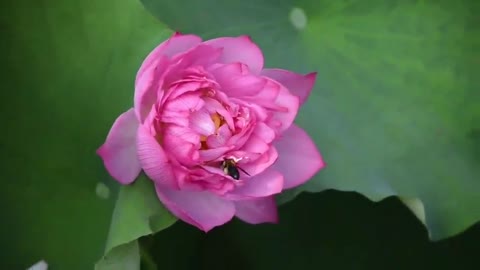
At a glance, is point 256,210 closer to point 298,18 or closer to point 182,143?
point 182,143

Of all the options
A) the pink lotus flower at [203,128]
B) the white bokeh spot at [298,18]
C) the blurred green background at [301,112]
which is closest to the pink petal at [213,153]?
the pink lotus flower at [203,128]

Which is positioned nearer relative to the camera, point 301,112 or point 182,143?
point 182,143

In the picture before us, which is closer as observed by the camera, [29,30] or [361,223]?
[29,30]

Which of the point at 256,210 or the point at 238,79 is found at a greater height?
the point at 238,79

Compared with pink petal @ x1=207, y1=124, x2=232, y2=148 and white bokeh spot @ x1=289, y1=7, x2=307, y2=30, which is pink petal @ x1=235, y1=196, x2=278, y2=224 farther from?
white bokeh spot @ x1=289, y1=7, x2=307, y2=30

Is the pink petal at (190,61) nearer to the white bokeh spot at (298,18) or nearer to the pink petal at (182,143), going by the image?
the pink petal at (182,143)

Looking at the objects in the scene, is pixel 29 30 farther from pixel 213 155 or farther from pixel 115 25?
pixel 213 155

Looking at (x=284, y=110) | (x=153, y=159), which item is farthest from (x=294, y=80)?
(x=153, y=159)

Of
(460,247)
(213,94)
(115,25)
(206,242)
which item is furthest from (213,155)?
(460,247)
